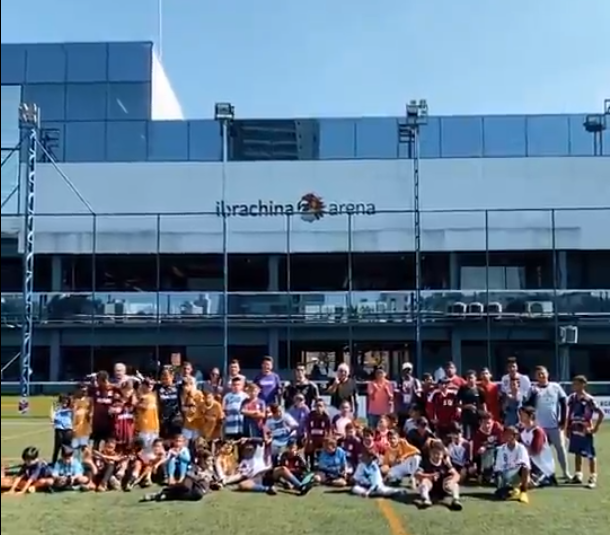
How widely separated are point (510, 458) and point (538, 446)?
464 mm

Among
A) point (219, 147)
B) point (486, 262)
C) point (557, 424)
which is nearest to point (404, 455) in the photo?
point (557, 424)

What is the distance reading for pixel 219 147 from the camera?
22859mm

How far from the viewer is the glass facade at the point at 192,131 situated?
21.5 meters

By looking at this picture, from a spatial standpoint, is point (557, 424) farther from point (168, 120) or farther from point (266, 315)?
point (168, 120)

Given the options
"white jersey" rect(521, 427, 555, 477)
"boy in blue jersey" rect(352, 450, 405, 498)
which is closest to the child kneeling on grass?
"boy in blue jersey" rect(352, 450, 405, 498)

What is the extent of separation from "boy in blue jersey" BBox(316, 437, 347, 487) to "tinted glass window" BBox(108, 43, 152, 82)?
1584cm

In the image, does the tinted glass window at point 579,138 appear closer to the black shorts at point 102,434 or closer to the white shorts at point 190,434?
the white shorts at point 190,434

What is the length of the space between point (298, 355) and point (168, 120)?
717cm

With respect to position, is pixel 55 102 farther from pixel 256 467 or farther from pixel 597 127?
pixel 256 467

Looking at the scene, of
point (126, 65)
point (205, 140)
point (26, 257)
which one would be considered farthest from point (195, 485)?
point (126, 65)

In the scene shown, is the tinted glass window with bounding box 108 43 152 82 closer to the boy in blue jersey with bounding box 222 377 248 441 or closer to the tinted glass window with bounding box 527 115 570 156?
the tinted glass window with bounding box 527 115 570 156

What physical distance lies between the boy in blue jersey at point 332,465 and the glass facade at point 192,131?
1453cm

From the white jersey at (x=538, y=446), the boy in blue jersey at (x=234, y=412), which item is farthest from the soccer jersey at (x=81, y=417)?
the white jersey at (x=538, y=446)

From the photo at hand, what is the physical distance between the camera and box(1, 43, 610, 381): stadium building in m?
17.9
